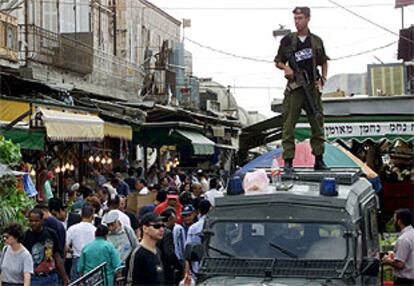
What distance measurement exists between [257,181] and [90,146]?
13258 millimetres

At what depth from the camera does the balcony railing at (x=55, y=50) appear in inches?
678

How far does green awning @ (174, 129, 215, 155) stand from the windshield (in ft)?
46.4

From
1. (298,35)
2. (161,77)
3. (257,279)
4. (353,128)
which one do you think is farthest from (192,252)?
(161,77)

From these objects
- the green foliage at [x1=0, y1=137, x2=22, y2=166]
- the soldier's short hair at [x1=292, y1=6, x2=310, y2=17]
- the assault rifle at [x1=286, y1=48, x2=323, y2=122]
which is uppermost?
the soldier's short hair at [x1=292, y1=6, x2=310, y2=17]

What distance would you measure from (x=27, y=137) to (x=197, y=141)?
9679mm

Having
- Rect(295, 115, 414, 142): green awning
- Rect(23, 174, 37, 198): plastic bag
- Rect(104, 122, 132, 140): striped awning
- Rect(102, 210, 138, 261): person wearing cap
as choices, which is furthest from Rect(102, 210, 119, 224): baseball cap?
Rect(104, 122, 132, 140): striped awning

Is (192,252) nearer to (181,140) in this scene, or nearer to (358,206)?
(358,206)

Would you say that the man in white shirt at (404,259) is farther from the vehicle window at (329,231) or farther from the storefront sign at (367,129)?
the storefront sign at (367,129)

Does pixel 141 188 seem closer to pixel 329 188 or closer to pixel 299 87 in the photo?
pixel 299 87

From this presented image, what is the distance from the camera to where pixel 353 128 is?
15391 mm

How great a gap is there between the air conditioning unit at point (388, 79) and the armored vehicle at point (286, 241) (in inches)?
666

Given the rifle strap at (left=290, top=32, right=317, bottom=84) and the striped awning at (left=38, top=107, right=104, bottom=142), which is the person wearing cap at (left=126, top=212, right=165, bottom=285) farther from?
the striped awning at (left=38, top=107, right=104, bottom=142)

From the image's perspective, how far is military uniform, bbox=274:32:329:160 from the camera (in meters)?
9.96

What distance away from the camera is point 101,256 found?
9.34m
